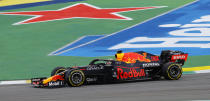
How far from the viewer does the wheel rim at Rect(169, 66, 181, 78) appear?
12.6 meters

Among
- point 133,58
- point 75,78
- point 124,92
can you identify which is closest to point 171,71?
point 133,58

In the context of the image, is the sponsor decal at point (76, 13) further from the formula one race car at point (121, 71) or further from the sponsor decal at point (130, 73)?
the sponsor decal at point (130, 73)

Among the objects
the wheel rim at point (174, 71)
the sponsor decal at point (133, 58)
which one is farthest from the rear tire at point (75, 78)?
the wheel rim at point (174, 71)

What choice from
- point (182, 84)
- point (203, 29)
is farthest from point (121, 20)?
point (182, 84)

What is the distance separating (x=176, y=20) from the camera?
886 inches

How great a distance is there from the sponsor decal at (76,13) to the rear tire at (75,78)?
11.7 meters

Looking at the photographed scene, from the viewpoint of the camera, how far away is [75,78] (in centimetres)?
1189

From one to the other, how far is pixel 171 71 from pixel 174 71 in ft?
0.44

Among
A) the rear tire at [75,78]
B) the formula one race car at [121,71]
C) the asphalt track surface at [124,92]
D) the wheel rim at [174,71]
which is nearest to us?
the asphalt track surface at [124,92]

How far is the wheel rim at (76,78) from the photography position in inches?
465

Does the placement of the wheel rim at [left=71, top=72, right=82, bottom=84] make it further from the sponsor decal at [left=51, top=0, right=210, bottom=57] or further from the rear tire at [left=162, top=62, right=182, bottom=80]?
the sponsor decal at [left=51, top=0, right=210, bottom=57]

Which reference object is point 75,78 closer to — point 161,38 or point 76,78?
point 76,78

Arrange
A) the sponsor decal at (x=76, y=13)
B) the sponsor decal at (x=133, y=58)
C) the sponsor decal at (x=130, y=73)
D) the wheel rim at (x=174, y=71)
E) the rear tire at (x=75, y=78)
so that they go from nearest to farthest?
the rear tire at (x=75, y=78) → the sponsor decal at (x=130, y=73) → the wheel rim at (x=174, y=71) → the sponsor decal at (x=133, y=58) → the sponsor decal at (x=76, y=13)

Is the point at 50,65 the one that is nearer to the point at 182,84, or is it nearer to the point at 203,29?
the point at 182,84
